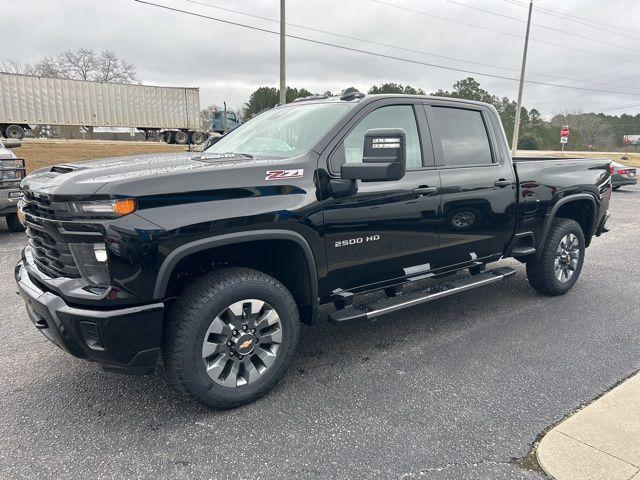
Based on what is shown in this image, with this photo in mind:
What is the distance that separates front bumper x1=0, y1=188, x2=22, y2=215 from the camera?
677 cm

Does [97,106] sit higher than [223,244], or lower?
higher

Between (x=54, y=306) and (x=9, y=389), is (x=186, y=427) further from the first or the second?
(x=9, y=389)

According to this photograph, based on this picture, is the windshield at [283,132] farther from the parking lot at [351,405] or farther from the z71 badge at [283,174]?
the parking lot at [351,405]

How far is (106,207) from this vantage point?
7.79 feet

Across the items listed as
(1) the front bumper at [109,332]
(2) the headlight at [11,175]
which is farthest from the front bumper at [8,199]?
(1) the front bumper at [109,332]

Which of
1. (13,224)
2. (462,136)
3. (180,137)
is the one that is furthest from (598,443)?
(180,137)

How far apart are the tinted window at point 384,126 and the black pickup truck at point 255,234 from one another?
0.01m

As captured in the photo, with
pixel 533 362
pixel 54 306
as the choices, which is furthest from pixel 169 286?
pixel 533 362

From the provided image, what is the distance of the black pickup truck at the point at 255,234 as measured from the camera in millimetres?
2428

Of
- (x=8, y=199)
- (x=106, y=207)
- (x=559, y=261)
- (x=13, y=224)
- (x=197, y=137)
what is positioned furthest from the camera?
(x=197, y=137)

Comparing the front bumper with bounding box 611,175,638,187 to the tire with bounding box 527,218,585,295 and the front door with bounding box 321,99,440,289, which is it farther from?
the front door with bounding box 321,99,440,289

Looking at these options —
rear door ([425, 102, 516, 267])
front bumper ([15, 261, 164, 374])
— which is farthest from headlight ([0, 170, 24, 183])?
rear door ([425, 102, 516, 267])

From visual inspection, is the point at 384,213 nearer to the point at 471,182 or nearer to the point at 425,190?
the point at 425,190

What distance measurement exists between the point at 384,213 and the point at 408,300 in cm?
74
